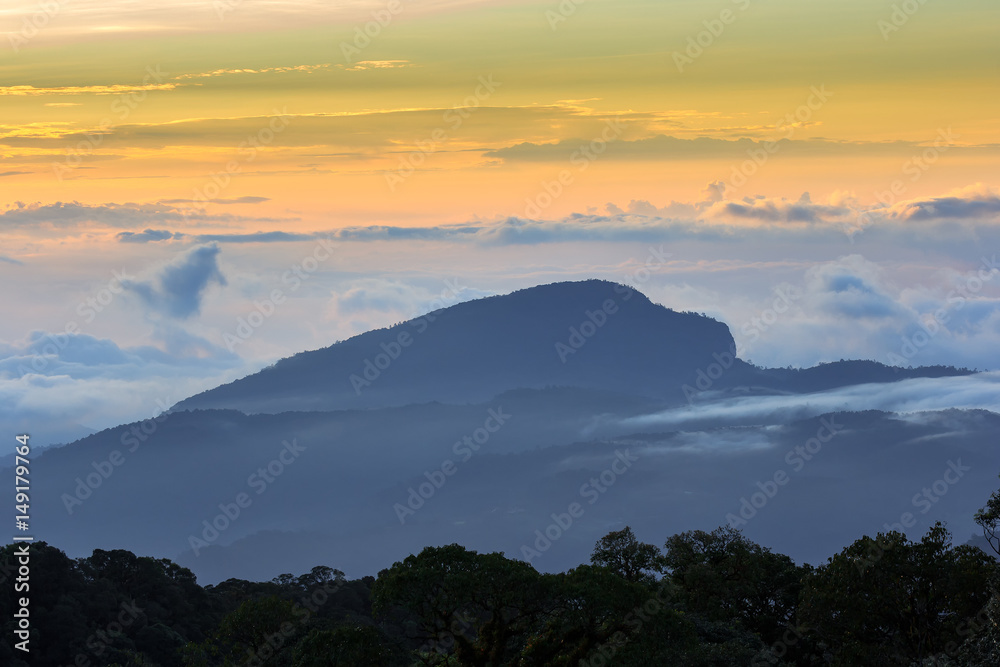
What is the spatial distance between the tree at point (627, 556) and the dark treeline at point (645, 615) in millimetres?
131

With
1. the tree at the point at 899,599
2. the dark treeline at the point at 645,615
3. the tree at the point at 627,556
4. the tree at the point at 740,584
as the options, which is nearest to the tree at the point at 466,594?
the dark treeline at the point at 645,615

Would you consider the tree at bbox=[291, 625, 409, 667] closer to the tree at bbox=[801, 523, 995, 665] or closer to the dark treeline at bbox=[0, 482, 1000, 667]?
the dark treeline at bbox=[0, 482, 1000, 667]

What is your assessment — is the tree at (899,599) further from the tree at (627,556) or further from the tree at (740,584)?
the tree at (627,556)

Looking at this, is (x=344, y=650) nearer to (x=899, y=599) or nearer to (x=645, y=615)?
(x=645, y=615)

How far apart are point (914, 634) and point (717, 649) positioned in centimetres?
830

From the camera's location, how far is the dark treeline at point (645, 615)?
3834 centimetres

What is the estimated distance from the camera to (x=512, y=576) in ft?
127

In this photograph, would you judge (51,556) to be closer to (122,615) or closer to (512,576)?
(122,615)

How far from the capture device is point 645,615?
126ft

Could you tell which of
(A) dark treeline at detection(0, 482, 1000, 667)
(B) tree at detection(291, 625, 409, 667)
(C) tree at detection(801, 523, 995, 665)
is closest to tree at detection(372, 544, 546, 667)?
(A) dark treeline at detection(0, 482, 1000, 667)

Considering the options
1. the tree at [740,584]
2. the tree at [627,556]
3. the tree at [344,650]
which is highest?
the tree at [344,650]

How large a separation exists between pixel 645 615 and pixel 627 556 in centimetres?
3178

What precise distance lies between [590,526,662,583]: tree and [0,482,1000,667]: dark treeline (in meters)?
0.13

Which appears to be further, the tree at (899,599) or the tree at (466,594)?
the tree at (899,599)
